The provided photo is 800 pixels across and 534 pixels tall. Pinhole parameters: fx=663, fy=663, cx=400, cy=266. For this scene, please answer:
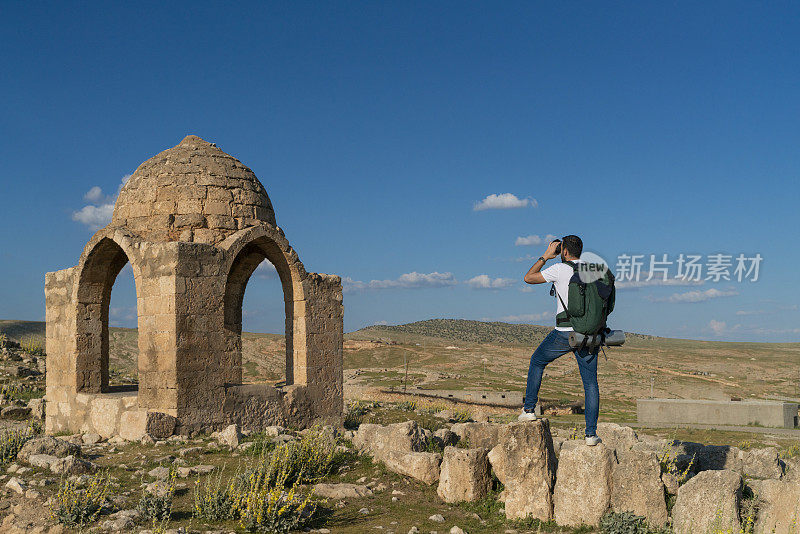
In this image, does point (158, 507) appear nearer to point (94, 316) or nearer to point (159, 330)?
point (159, 330)

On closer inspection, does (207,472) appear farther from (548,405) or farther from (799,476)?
(548,405)

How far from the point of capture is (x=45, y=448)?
9.04 metres

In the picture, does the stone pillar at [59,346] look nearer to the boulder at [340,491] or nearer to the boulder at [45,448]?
the boulder at [45,448]

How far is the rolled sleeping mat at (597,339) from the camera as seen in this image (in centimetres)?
657

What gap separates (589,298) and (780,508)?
9.23ft

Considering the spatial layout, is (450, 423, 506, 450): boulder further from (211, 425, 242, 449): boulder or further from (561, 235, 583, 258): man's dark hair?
(211, 425, 242, 449): boulder

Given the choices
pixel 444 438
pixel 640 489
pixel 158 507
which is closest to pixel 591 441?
pixel 640 489

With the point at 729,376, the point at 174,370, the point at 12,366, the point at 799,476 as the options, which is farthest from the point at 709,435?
the point at 729,376

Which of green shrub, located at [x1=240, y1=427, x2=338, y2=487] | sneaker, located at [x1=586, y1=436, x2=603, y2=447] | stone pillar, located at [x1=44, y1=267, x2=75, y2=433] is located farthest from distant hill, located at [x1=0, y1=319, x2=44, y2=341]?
sneaker, located at [x1=586, y1=436, x2=603, y2=447]

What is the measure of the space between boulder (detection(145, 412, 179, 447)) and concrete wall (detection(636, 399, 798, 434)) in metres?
15.8

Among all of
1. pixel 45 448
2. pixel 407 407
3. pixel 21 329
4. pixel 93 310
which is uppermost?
pixel 93 310

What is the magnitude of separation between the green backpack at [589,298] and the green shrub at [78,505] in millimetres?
5290

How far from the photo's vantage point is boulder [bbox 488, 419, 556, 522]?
6.98m

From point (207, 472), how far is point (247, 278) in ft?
21.2
